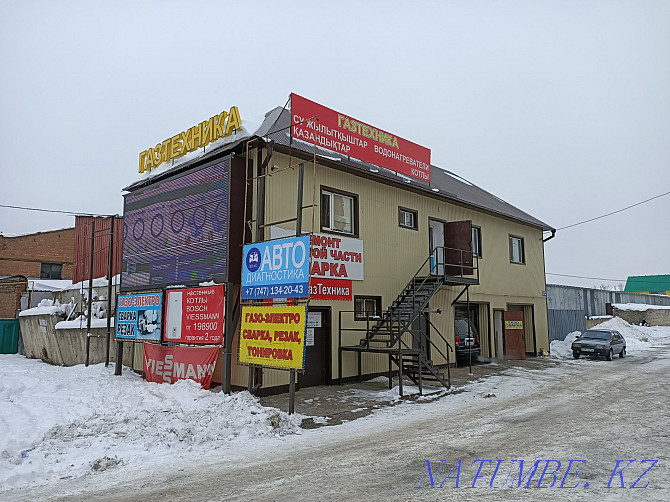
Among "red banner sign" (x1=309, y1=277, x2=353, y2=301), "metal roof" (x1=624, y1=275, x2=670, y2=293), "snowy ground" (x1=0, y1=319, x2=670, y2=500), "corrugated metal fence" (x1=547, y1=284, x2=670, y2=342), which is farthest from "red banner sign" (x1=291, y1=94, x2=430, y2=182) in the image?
"metal roof" (x1=624, y1=275, x2=670, y2=293)

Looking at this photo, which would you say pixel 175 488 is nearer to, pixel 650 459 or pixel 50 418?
pixel 50 418

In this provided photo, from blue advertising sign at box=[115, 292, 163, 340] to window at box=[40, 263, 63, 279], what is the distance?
92.7ft

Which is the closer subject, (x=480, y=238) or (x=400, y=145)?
(x=400, y=145)

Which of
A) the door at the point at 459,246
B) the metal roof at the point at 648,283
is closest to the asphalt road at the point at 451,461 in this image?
the door at the point at 459,246

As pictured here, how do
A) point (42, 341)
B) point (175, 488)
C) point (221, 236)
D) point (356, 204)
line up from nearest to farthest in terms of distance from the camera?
point (175, 488) < point (221, 236) < point (356, 204) < point (42, 341)

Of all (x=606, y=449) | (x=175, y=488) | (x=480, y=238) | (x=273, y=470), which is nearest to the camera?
(x=175, y=488)

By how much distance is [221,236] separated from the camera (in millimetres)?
12625

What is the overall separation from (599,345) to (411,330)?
478 inches

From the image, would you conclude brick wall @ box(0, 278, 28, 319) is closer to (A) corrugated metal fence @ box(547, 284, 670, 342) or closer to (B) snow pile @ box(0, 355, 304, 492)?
(B) snow pile @ box(0, 355, 304, 492)

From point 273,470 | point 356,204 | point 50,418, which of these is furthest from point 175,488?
point 356,204

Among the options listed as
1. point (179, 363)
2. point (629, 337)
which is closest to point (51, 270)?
point (179, 363)

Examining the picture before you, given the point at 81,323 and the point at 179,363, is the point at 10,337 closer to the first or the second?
the point at 81,323

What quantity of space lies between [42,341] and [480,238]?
58.2ft

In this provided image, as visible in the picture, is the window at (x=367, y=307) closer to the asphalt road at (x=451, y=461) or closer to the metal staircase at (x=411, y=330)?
the metal staircase at (x=411, y=330)
